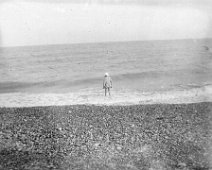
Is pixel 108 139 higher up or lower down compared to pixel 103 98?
higher up

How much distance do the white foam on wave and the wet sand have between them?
4208mm

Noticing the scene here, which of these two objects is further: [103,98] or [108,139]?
[103,98]

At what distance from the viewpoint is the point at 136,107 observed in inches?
535

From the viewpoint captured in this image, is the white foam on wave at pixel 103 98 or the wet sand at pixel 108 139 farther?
the white foam on wave at pixel 103 98

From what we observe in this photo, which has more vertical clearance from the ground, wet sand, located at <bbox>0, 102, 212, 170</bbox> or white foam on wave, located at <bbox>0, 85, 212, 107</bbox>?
wet sand, located at <bbox>0, 102, 212, 170</bbox>

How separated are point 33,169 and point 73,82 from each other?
65.0 feet

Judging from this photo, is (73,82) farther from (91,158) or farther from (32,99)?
(91,158)

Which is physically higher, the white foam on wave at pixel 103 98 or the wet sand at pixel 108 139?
the wet sand at pixel 108 139

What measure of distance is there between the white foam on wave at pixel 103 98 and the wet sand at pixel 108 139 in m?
Result: 4.21

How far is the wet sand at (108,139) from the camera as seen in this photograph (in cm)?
770

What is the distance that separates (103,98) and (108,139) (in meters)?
9.48

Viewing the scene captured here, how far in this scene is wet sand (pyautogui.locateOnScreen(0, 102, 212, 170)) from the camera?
770 centimetres

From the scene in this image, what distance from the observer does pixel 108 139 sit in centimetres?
926

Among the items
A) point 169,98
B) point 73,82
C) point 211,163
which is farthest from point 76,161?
point 73,82
